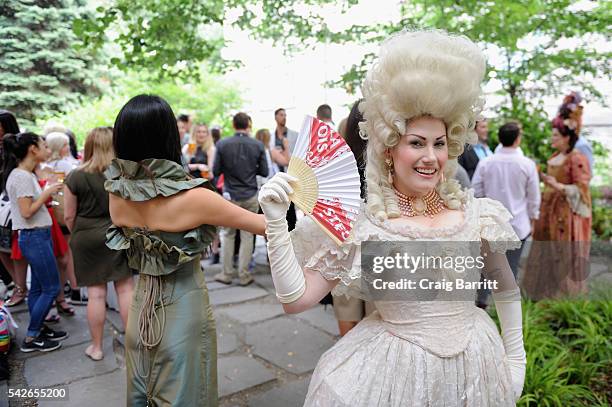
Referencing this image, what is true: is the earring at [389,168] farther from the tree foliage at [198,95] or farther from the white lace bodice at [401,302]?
the tree foliage at [198,95]

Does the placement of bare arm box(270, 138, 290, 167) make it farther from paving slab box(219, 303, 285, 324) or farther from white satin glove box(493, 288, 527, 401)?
white satin glove box(493, 288, 527, 401)

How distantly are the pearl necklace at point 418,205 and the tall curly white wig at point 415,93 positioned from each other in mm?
34

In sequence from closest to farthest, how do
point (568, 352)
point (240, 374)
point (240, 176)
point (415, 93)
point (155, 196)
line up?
point (415, 93) < point (155, 196) < point (568, 352) < point (240, 374) < point (240, 176)

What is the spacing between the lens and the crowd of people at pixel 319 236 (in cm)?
138

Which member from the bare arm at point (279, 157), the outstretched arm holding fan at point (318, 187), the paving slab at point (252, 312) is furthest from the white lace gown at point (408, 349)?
the bare arm at point (279, 157)

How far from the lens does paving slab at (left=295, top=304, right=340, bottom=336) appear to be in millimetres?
3914

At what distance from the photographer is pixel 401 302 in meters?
1.44

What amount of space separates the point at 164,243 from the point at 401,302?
1.06 metres

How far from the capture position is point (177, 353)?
1.91 m

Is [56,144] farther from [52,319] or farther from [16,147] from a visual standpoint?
[52,319]

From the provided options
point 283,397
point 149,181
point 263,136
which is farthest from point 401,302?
point 263,136

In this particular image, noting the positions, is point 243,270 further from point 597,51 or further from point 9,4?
point 597,51

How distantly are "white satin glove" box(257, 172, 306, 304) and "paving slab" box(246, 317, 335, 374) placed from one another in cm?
213

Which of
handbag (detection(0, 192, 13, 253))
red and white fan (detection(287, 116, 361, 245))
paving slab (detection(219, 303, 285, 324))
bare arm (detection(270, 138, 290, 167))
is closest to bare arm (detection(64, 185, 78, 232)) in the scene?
handbag (detection(0, 192, 13, 253))
